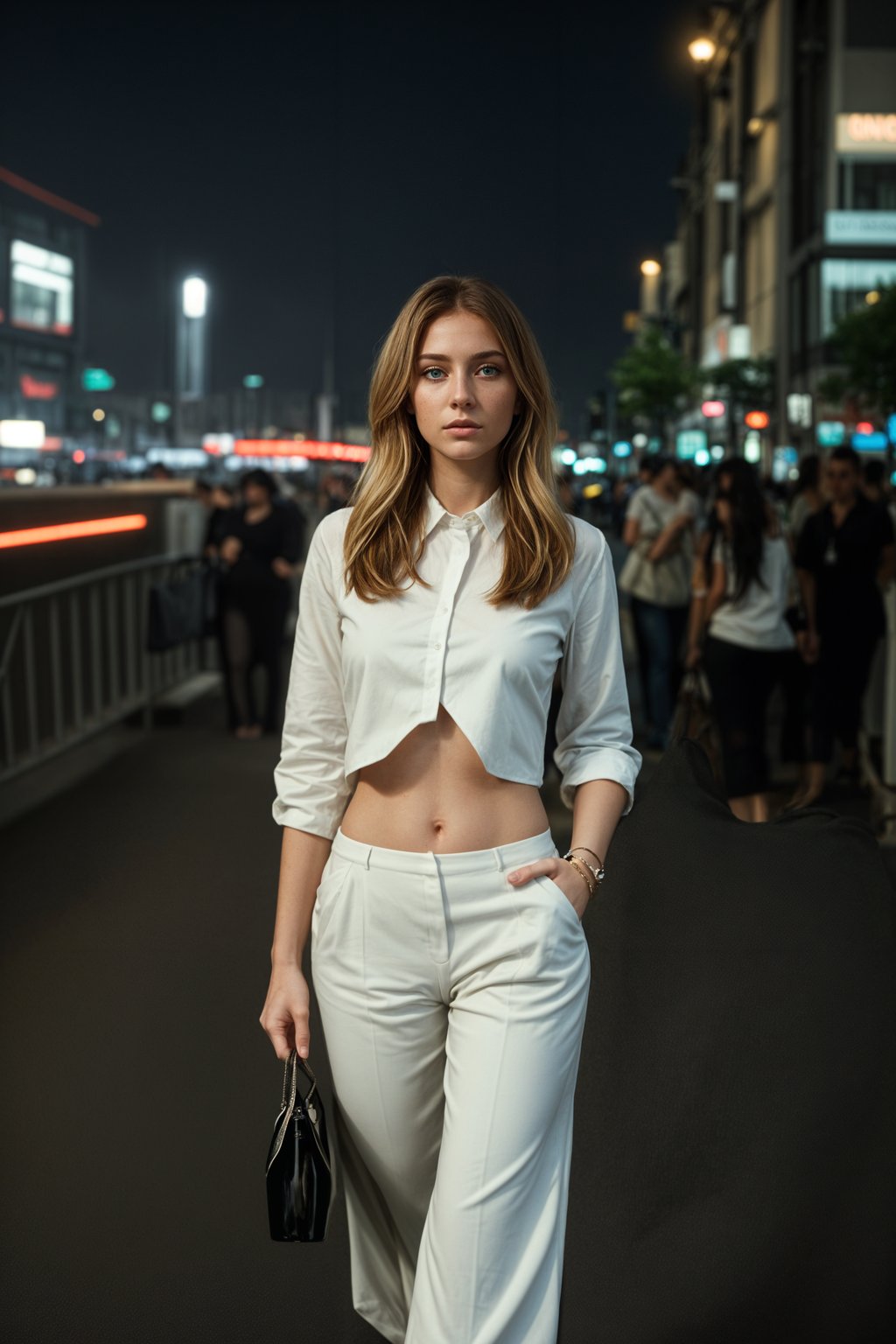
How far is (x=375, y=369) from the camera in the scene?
278cm

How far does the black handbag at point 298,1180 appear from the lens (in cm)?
257

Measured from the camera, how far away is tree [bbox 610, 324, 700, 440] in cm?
8112

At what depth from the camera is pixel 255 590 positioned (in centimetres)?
1261

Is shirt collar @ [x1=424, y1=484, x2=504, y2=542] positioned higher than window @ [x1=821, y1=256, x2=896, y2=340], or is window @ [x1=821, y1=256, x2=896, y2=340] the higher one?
window @ [x1=821, y1=256, x2=896, y2=340]

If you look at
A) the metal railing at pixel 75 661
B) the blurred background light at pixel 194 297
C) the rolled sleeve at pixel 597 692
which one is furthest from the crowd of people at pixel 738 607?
the blurred background light at pixel 194 297

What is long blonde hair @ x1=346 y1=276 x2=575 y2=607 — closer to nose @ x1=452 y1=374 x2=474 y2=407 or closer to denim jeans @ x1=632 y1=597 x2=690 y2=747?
nose @ x1=452 y1=374 x2=474 y2=407

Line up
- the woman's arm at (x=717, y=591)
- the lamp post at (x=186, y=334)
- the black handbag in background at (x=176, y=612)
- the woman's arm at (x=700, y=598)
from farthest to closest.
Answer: the lamp post at (x=186, y=334)
the black handbag in background at (x=176, y=612)
the woman's arm at (x=700, y=598)
the woman's arm at (x=717, y=591)

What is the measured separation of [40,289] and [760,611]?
531 ft

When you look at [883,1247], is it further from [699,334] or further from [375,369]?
[699,334]

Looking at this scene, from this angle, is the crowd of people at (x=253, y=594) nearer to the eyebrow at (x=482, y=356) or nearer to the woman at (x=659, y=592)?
the woman at (x=659, y=592)

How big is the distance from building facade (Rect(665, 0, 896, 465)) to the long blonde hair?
39917 mm

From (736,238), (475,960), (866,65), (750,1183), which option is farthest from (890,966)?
(736,238)

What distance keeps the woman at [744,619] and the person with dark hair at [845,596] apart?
82cm

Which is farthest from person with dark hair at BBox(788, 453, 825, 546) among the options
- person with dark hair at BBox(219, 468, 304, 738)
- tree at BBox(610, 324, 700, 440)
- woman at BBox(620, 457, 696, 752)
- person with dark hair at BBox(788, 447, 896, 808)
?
tree at BBox(610, 324, 700, 440)
